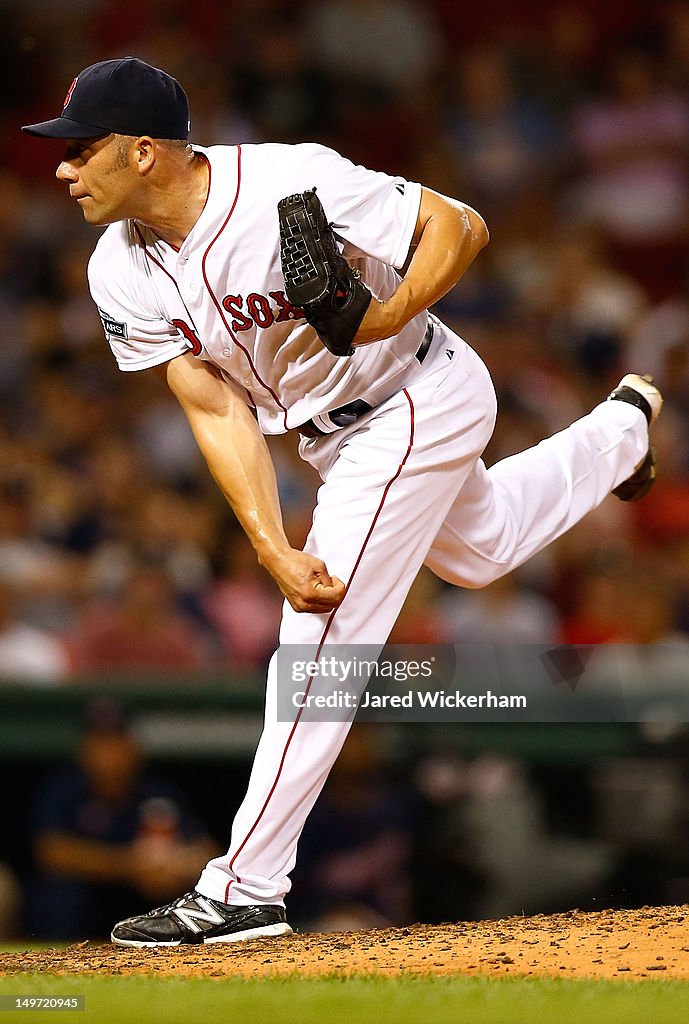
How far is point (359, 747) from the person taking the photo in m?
3.41

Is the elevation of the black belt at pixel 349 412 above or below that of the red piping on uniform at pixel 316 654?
above

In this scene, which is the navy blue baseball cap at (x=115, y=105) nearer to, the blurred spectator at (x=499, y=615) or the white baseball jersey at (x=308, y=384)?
the white baseball jersey at (x=308, y=384)

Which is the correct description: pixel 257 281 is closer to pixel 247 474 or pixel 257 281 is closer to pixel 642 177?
pixel 247 474

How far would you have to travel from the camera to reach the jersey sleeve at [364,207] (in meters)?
2.21

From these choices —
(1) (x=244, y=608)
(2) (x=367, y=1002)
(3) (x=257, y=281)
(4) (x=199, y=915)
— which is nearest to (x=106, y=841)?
(1) (x=244, y=608)

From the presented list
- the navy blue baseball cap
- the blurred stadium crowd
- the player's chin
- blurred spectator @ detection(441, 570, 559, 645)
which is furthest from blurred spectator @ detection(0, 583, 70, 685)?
the navy blue baseball cap

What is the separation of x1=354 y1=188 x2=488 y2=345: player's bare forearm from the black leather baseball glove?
3 cm

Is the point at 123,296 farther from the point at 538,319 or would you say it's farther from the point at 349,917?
the point at 538,319

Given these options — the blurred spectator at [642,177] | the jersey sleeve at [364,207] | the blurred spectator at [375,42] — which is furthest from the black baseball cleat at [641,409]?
the blurred spectator at [375,42]

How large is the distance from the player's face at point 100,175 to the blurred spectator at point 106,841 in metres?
1.60

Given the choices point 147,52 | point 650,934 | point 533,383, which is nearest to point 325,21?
point 147,52

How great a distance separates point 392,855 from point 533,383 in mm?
1891

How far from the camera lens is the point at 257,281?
2.22 meters

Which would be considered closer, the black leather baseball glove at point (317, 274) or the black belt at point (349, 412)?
the black leather baseball glove at point (317, 274)
